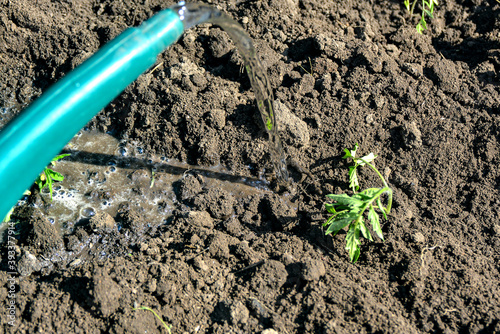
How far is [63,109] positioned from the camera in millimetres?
1736

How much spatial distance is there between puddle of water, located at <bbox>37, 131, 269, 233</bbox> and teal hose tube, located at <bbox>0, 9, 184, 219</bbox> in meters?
1.31

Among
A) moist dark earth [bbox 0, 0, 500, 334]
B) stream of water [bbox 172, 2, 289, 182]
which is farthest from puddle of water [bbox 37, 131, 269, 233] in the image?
stream of water [bbox 172, 2, 289, 182]

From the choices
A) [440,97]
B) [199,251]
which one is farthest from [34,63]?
[440,97]

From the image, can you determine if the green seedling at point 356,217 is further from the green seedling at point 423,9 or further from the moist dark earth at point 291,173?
the green seedling at point 423,9

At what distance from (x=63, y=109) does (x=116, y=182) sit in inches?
59.1

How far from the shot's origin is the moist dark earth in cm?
241

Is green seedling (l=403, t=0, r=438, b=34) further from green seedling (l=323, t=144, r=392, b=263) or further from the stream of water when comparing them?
green seedling (l=323, t=144, r=392, b=263)

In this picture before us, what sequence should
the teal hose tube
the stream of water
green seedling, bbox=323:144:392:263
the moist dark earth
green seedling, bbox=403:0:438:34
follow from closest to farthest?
1. the teal hose tube
2. the moist dark earth
3. green seedling, bbox=323:144:392:263
4. the stream of water
5. green seedling, bbox=403:0:438:34

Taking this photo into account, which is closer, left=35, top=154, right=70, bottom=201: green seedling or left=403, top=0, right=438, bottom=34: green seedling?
left=35, top=154, right=70, bottom=201: green seedling

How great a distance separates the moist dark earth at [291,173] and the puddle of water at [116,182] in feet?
0.26

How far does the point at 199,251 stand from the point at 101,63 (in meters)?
1.30

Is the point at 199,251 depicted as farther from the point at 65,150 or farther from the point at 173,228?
the point at 65,150

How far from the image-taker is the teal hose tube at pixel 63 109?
5.44 feet

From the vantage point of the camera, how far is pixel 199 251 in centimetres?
268
